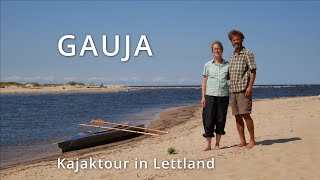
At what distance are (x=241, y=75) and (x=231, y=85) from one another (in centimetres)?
27

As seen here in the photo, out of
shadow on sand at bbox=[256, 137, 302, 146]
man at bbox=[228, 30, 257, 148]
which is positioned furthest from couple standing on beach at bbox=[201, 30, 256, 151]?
shadow on sand at bbox=[256, 137, 302, 146]

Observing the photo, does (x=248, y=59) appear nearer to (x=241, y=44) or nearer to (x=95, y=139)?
(x=241, y=44)

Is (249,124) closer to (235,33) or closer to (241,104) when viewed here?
(241,104)

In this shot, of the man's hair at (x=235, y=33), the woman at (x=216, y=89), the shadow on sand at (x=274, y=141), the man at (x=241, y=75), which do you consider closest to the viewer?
the man at (x=241, y=75)

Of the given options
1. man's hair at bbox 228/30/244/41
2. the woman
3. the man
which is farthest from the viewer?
the woman

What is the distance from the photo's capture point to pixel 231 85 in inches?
281

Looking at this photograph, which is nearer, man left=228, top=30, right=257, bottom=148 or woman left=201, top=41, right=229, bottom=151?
man left=228, top=30, right=257, bottom=148

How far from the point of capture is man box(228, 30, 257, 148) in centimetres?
695

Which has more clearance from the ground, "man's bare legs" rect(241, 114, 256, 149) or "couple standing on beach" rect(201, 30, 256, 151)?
"couple standing on beach" rect(201, 30, 256, 151)

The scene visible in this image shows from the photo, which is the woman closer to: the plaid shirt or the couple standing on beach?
the couple standing on beach

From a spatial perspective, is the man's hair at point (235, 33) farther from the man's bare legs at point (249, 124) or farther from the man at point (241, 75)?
the man's bare legs at point (249, 124)

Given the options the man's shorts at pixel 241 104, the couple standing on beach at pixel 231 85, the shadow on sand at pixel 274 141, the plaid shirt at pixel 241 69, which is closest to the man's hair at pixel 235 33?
the couple standing on beach at pixel 231 85

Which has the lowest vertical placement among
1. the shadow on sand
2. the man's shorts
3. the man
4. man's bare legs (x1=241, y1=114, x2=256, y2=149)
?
the shadow on sand

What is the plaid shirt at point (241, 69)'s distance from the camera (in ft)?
22.9
